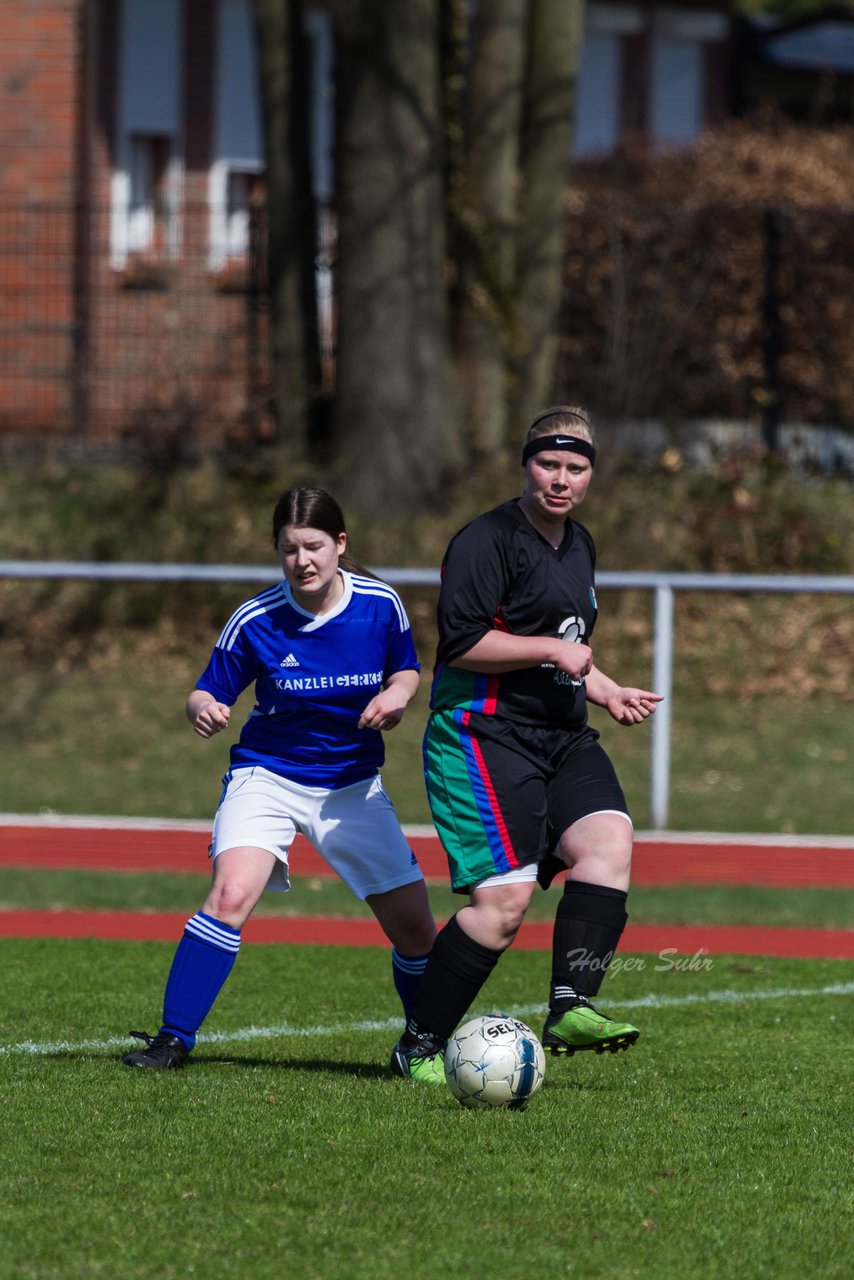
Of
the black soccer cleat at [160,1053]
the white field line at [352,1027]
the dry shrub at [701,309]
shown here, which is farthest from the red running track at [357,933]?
the dry shrub at [701,309]

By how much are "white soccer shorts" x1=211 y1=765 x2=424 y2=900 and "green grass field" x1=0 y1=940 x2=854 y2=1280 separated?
24.1 inches

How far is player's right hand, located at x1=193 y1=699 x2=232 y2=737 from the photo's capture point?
5430 millimetres

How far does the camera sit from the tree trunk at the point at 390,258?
1462cm

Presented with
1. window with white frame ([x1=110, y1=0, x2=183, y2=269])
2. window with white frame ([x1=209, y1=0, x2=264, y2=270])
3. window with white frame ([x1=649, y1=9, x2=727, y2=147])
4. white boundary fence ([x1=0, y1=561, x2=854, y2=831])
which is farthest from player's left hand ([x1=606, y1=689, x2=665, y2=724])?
window with white frame ([x1=649, y1=9, x2=727, y2=147])

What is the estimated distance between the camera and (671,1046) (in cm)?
622

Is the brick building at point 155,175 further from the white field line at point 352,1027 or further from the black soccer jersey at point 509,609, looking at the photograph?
the black soccer jersey at point 509,609

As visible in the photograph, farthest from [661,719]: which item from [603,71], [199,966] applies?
[603,71]

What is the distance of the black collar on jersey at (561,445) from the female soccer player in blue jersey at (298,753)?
603 millimetres

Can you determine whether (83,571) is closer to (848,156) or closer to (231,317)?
(231,317)

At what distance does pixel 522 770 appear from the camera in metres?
5.41

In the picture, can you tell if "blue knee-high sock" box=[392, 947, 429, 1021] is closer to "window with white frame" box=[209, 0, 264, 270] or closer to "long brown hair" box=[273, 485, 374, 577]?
"long brown hair" box=[273, 485, 374, 577]

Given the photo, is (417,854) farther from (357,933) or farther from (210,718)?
(210,718)

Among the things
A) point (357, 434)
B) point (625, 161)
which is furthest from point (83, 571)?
point (625, 161)

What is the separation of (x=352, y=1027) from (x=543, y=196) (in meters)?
10.9
